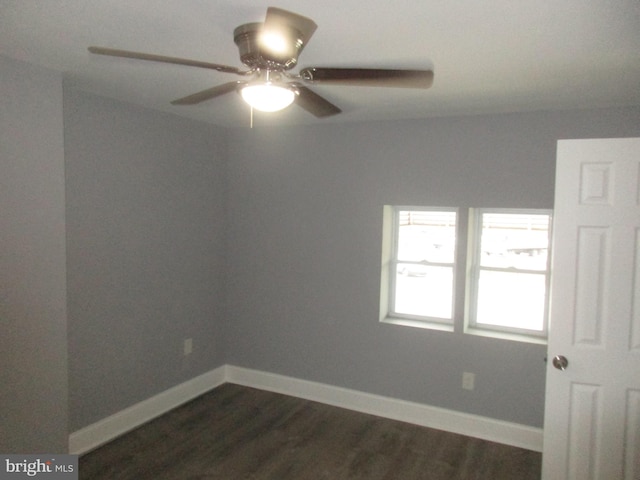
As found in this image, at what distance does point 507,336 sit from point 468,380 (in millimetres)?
443

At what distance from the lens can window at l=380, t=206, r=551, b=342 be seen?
334 cm

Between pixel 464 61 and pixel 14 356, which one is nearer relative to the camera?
pixel 464 61

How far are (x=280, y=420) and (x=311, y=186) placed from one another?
1.95 meters

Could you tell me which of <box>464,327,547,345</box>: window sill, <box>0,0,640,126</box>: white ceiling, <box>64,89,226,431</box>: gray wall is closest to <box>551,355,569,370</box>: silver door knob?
<box>464,327,547,345</box>: window sill

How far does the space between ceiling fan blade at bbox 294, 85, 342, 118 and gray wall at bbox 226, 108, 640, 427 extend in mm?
1453

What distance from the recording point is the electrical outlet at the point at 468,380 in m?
3.34

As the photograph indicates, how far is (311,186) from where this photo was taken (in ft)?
12.6

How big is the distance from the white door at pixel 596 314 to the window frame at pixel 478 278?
3.22 feet

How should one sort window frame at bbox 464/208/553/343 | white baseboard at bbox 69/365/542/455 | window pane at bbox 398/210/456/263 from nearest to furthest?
white baseboard at bbox 69/365/542/455 → window frame at bbox 464/208/553/343 → window pane at bbox 398/210/456/263

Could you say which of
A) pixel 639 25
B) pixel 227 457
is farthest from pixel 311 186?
pixel 639 25

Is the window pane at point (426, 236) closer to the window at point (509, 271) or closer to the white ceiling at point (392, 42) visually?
the window at point (509, 271)

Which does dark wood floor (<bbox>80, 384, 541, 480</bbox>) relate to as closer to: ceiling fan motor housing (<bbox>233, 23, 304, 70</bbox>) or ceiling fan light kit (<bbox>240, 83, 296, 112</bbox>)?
ceiling fan light kit (<bbox>240, 83, 296, 112</bbox>)

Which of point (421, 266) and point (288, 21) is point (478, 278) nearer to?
point (421, 266)

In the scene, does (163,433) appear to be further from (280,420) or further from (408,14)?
(408,14)
